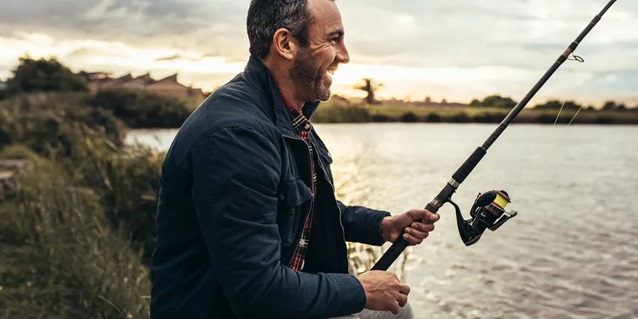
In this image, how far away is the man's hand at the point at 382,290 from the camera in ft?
6.81

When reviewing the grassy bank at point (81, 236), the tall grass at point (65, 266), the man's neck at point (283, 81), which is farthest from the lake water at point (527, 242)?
the man's neck at point (283, 81)

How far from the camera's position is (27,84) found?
69.6 feet

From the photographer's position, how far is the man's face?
2.11 m

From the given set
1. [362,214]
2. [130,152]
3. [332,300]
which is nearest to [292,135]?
[332,300]

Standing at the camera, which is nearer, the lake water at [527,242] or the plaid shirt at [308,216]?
the plaid shirt at [308,216]

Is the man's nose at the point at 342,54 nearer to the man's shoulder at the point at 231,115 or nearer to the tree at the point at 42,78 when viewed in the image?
the man's shoulder at the point at 231,115

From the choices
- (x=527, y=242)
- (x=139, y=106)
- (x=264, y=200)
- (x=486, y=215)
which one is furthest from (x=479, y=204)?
(x=139, y=106)

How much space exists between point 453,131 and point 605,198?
3217 cm

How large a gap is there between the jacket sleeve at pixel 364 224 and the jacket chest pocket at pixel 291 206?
606mm

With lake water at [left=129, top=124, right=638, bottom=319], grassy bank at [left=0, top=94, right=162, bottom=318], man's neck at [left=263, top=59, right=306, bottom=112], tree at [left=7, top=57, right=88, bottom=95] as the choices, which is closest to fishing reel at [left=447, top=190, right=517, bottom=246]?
man's neck at [left=263, top=59, right=306, bottom=112]

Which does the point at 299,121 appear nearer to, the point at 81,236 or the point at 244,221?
the point at 244,221

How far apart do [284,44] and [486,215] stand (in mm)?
969

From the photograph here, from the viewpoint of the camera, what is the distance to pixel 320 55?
2.13 metres

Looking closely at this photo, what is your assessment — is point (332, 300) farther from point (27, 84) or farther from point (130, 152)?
point (27, 84)
